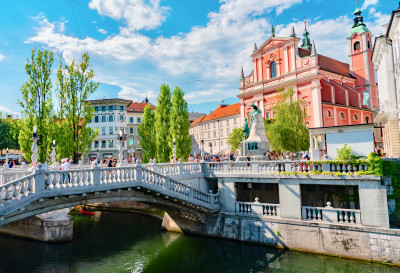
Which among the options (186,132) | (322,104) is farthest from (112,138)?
(322,104)

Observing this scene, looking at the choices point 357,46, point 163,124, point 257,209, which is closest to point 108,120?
point 163,124

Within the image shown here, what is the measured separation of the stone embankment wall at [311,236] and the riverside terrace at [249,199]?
0.04 metres

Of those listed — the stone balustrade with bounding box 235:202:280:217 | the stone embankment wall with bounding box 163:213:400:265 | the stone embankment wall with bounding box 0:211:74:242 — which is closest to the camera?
the stone embankment wall with bounding box 163:213:400:265

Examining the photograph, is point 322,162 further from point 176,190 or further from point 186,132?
point 186,132

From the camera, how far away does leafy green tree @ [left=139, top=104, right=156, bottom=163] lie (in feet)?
122

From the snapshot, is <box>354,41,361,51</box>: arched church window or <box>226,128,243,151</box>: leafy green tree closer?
<box>226,128,243,151</box>: leafy green tree

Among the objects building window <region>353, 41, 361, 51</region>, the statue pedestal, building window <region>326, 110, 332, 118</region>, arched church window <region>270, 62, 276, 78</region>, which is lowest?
the statue pedestal

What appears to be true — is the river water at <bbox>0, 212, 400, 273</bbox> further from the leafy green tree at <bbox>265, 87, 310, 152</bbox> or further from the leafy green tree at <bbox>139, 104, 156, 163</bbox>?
the leafy green tree at <bbox>139, 104, 156, 163</bbox>

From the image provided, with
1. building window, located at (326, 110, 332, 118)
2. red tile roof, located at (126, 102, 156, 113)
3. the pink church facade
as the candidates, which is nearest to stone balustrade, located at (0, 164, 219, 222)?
the pink church facade

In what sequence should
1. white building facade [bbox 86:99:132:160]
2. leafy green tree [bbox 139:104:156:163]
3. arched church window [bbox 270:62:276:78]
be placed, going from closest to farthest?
leafy green tree [bbox 139:104:156:163], arched church window [bbox 270:62:276:78], white building facade [bbox 86:99:132:160]

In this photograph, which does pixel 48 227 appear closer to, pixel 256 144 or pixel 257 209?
pixel 257 209

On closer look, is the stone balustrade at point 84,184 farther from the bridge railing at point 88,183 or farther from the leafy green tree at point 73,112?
the leafy green tree at point 73,112

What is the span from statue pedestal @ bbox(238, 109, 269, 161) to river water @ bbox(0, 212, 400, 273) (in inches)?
266

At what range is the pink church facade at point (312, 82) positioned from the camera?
40219 mm
